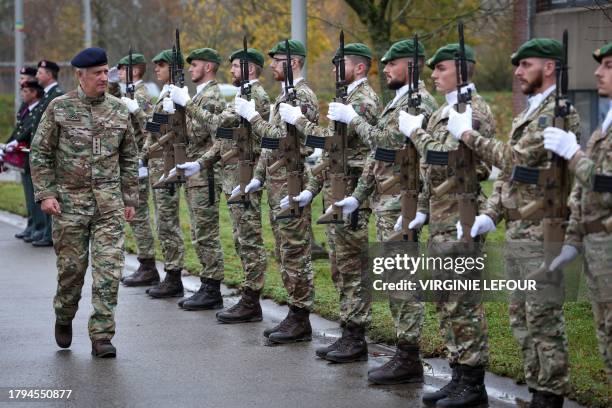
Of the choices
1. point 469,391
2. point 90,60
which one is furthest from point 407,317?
point 90,60

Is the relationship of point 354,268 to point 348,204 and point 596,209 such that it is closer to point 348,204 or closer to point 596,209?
point 348,204

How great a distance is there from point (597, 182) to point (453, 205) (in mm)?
1249

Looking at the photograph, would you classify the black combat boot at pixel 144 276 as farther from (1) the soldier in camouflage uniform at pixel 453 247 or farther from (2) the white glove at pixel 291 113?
(1) the soldier in camouflage uniform at pixel 453 247

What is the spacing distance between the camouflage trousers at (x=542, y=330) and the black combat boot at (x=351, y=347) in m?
1.93

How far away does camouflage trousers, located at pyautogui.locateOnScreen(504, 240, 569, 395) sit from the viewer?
600 centimetres

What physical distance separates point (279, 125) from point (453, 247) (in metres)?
2.56

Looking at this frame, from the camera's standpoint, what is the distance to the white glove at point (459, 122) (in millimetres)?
6422

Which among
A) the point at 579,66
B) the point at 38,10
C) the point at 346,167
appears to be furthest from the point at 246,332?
the point at 38,10

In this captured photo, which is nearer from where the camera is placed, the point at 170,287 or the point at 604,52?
the point at 604,52

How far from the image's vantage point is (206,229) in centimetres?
1009

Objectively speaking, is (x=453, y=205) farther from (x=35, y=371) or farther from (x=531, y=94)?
(x=35, y=371)

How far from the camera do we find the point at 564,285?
20.0ft

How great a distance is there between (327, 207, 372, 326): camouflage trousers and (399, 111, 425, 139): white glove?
118cm

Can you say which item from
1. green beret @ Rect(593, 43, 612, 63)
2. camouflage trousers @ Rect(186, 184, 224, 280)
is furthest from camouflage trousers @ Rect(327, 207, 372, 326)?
green beret @ Rect(593, 43, 612, 63)
